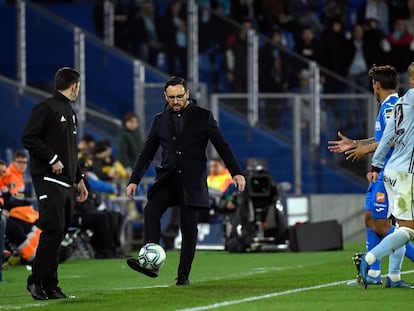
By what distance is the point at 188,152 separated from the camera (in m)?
13.4

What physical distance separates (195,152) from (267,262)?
5683mm

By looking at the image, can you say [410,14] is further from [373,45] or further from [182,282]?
[182,282]

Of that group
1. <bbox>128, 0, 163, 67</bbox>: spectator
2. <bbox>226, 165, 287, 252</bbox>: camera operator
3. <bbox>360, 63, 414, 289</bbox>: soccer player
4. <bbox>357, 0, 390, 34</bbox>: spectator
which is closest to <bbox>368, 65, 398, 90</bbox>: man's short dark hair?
<bbox>360, 63, 414, 289</bbox>: soccer player

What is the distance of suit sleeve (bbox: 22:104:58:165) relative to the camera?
1223 centimetres

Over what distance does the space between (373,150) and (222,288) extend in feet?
6.22

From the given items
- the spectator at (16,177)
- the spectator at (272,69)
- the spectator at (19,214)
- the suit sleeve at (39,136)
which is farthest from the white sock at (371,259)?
the spectator at (272,69)

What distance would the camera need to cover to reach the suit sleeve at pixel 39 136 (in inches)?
482

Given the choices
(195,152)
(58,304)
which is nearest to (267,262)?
(195,152)

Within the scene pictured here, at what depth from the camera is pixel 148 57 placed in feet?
86.1

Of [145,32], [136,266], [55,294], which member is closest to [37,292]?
[55,294]

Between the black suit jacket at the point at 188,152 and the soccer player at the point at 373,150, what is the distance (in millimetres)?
1166

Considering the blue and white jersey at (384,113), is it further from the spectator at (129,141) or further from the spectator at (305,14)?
the spectator at (305,14)

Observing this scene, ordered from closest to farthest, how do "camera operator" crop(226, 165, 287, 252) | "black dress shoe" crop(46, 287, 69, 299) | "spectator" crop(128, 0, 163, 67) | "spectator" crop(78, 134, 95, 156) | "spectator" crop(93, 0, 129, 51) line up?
"black dress shoe" crop(46, 287, 69, 299), "camera operator" crop(226, 165, 287, 252), "spectator" crop(78, 134, 95, 156), "spectator" crop(128, 0, 163, 67), "spectator" crop(93, 0, 129, 51)

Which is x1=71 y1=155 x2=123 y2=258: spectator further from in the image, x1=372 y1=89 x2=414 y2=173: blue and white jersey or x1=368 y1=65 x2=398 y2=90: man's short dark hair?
x1=372 y1=89 x2=414 y2=173: blue and white jersey
